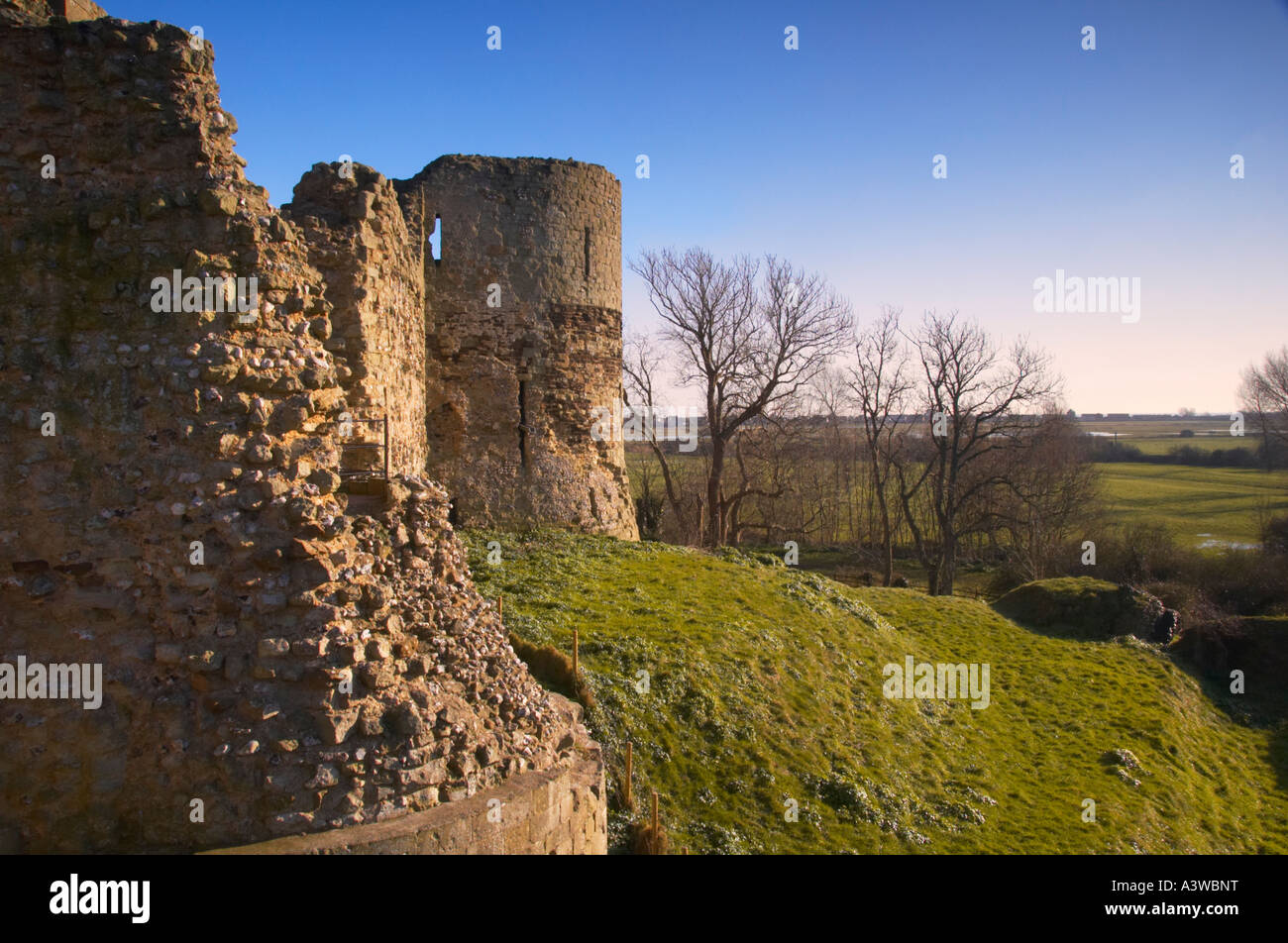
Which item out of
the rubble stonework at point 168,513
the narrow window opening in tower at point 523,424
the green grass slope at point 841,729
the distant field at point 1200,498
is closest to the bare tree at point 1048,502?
the distant field at point 1200,498

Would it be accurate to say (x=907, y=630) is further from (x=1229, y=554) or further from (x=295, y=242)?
(x=1229, y=554)

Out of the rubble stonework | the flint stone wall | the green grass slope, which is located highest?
the rubble stonework

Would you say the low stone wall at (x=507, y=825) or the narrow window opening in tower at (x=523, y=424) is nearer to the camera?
the low stone wall at (x=507, y=825)

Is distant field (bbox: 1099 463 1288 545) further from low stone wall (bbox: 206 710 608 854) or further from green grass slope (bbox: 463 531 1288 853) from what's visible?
low stone wall (bbox: 206 710 608 854)

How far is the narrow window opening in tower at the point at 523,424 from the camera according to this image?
1667 centimetres

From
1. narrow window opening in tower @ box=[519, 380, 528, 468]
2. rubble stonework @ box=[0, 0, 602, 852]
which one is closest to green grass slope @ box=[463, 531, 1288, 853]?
narrow window opening in tower @ box=[519, 380, 528, 468]

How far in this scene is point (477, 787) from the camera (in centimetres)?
526

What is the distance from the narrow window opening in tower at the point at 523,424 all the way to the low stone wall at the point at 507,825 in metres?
10.5

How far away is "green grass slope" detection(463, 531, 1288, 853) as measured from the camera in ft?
32.1

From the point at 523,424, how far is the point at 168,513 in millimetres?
11975

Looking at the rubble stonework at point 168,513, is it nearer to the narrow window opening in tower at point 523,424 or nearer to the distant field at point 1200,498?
the narrow window opening in tower at point 523,424

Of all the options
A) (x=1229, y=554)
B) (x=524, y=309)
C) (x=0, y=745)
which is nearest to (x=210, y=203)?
(x=0, y=745)

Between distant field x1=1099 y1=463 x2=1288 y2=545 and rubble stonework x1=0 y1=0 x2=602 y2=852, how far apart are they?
43.5m

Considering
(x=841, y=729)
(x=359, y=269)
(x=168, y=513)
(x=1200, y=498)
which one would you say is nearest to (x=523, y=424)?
(x=359, y=269)
